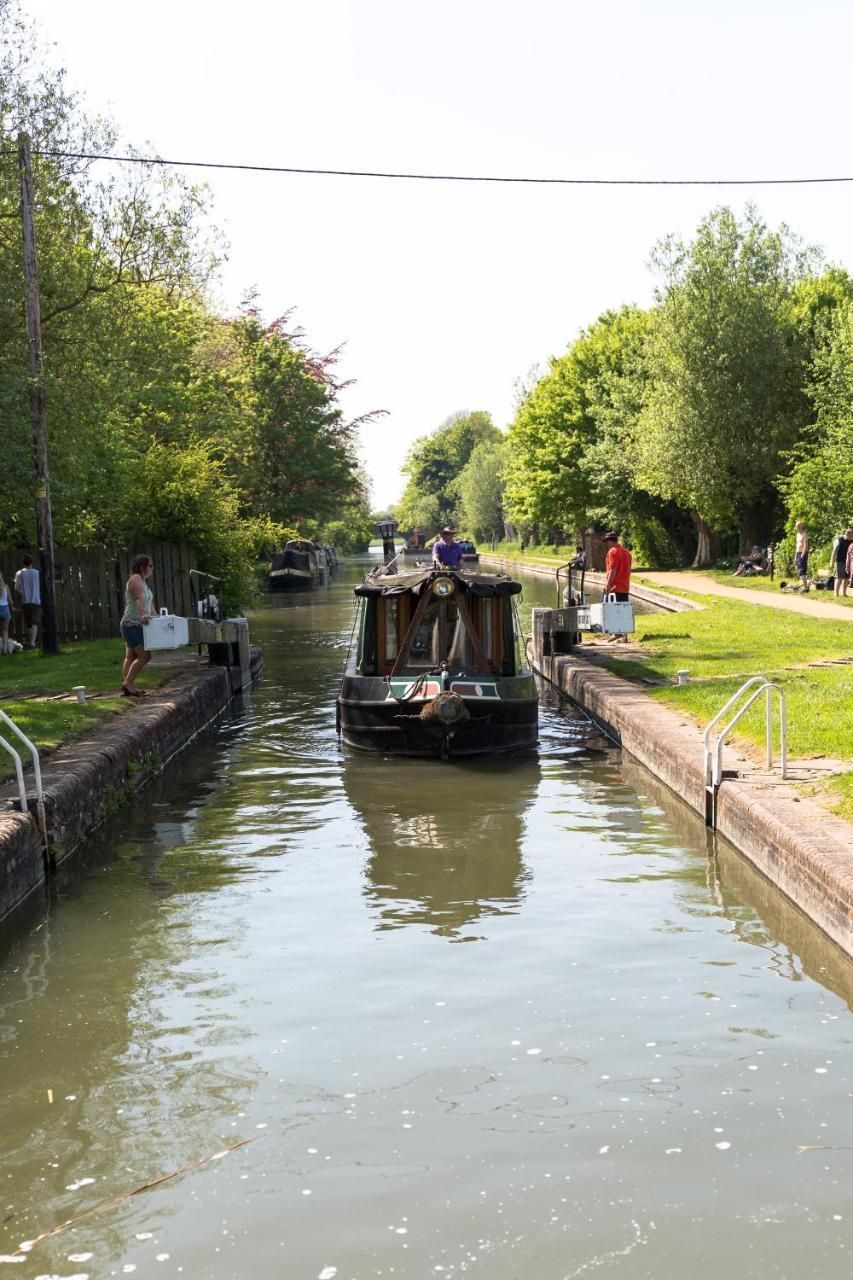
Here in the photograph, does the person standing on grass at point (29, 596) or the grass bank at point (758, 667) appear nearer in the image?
the grass bank at point (758, 667)

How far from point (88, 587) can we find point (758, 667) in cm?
1301

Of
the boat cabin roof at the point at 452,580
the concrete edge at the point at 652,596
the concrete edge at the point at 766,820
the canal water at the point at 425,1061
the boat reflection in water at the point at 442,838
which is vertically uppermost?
the boat cabin roof at the point at 452,580

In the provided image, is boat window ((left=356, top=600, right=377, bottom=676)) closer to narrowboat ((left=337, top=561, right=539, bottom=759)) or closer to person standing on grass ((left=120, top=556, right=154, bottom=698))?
narrowboat ((left=337, top=561, right=539, bottom=759))

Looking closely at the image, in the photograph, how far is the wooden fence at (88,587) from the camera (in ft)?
82.9

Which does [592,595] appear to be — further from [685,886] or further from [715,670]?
[685,886]

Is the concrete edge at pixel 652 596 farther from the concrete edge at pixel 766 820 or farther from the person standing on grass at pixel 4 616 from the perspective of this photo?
the concrete edge at pixel 766 820

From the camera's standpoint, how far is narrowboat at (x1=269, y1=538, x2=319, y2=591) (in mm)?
53188

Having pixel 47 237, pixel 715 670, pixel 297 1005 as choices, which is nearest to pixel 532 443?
pixel 47 237

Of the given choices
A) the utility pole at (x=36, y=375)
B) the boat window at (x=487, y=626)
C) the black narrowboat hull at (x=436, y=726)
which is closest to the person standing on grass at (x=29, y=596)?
the utility pole at (x=36, y=375)

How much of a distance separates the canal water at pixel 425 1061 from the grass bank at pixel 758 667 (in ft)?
5.32

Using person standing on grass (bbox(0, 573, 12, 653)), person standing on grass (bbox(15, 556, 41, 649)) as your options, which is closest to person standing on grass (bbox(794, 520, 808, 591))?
person standing on grass (bbox(15, 556, 41, 649))

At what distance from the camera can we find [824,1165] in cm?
547

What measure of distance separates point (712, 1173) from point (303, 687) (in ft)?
54.9

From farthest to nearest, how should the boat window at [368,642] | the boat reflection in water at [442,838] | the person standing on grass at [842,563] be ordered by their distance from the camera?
1. the person standing on grass at [842,563]
2. the boat window at [368,642]
3. the boat reflection in water at [442,838]
